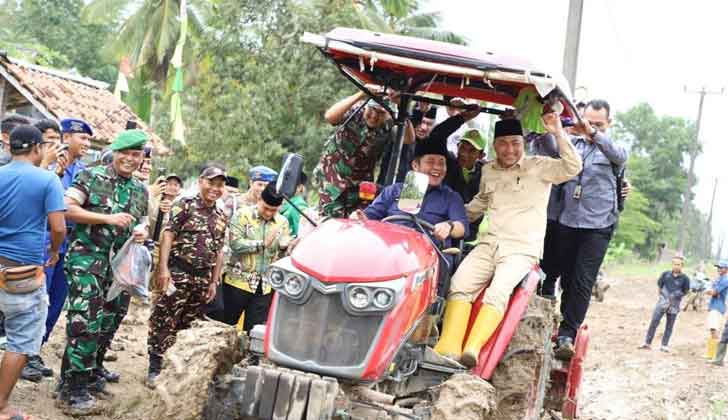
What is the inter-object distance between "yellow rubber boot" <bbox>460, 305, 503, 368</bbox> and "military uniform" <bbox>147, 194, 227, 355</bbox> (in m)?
2.52

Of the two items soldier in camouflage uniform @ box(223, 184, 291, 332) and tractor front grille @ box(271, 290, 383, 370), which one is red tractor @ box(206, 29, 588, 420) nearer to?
tractor front grille @ box(271, 290, 383, 370)

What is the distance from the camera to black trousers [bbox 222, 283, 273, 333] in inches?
280

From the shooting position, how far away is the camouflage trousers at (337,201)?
24.4 ft

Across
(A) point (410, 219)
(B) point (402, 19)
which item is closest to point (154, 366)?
(A) point (410, 219)

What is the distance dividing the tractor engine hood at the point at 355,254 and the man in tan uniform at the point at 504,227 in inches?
25.9

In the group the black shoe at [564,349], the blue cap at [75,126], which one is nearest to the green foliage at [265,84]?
the blue cap at [75,126]

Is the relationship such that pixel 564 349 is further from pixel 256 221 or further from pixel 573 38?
pixel 573 38

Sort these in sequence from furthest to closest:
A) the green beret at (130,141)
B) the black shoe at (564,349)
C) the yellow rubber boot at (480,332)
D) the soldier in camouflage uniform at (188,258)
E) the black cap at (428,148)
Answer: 1. the black shoe at (564,349)
2. the soldier in camouflage uniform at (188,258)
3. the green beret at (130,141)
4. the black cap at (428,148)
5. the yellow rubber boot at (480,332)

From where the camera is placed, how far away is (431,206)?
18.6 feet

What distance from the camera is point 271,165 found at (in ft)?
76.5

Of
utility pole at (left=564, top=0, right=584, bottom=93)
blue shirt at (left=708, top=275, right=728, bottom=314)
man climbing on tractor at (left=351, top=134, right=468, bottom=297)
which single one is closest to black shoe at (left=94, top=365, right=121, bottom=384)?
man climbing on tractor at (left=351, top=134, right=468, bottom=297)

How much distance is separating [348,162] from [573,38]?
875 centimetres

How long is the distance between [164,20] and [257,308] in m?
20.7

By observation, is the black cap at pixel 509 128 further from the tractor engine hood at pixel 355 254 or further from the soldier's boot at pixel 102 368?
the soldier's boot at pixel 102 368
